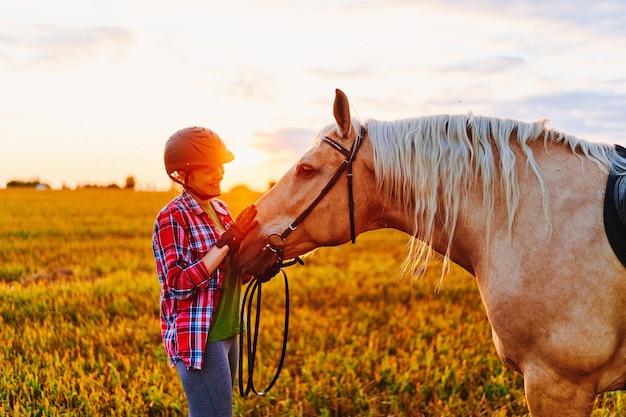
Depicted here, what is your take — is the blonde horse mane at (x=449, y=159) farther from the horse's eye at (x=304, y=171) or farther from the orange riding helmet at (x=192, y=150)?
the orange riding helmet at (x=192, y=150)

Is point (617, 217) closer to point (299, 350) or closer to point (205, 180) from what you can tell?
point (205, 180)

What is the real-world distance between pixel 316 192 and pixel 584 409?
5.30 feet

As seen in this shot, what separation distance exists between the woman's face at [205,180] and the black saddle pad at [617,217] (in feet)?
6.37

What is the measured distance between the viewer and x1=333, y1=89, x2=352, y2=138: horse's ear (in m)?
2.39

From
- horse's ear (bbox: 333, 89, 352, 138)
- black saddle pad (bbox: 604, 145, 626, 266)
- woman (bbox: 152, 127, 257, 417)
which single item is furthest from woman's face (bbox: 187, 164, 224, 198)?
black saddle pad (bbox: 604, 145, 626, 266)

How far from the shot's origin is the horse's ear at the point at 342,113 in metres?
2.39

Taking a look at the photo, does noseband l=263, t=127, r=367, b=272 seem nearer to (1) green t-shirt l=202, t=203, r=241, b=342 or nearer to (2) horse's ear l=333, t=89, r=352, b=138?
(2) horse's ear l=333, t=89, r=352, b=138

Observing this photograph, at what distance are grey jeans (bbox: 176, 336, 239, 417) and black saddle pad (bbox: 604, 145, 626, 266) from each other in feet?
6.35

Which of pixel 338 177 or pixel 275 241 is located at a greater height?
pixel 338 177

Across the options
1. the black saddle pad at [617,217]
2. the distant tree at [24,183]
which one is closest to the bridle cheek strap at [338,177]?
the black saddle pad at [617,217]

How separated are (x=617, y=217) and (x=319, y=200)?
1.37m

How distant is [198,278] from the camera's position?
2.42m

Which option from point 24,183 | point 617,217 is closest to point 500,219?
point 617,217

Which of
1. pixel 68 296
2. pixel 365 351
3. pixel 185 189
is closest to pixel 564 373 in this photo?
pixel 185 189
